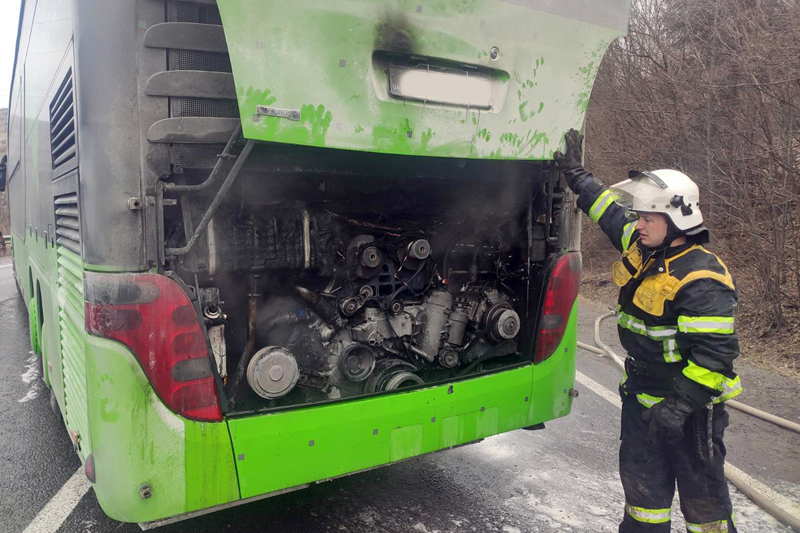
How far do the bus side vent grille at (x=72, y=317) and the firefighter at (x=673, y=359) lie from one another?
8.07 feet

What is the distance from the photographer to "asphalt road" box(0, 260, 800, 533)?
9.77 feet

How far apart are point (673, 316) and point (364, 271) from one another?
62.2 inches

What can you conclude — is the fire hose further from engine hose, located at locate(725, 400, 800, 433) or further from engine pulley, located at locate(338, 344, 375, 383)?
engine pulley, located at locate(338, 344, 375, 383)

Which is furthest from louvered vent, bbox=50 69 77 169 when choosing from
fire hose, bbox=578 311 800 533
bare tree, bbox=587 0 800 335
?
bare tree, bbox=587 0 800 335

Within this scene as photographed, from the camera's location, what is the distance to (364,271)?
3.17m

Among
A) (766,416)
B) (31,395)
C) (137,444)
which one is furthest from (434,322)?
(31,395)

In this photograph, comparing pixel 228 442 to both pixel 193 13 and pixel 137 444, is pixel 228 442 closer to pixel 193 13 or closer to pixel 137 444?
pixel 137 444

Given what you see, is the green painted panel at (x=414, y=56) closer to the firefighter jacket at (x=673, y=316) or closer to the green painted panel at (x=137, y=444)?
the firefighter jacket at (x=673, y=316)

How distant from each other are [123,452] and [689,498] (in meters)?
2.46

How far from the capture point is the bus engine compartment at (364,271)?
104 inches

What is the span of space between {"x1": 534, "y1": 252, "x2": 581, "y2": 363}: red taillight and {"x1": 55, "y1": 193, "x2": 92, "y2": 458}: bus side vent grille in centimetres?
230

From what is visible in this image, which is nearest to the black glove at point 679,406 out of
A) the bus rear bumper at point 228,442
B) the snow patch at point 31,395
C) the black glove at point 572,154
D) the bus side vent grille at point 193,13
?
the bus rear bumper at point 228,442

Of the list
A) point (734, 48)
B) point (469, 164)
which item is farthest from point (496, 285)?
point (734, 48)

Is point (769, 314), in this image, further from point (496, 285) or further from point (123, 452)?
point (123, 452)
